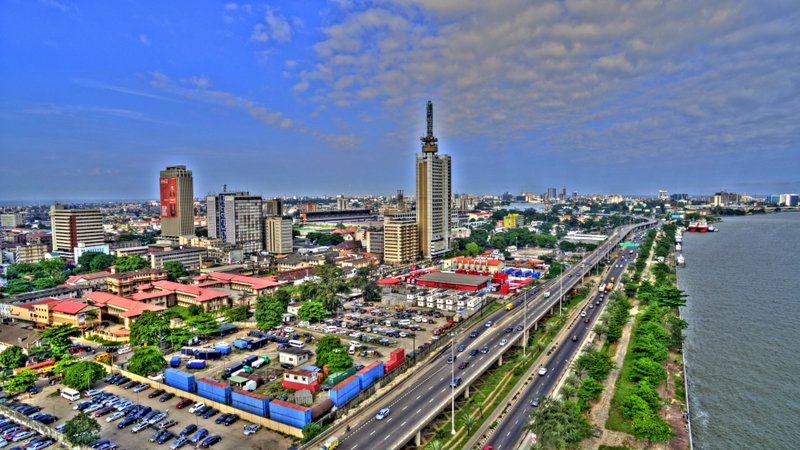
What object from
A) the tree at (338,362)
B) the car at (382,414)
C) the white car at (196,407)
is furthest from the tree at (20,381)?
the car at (382,414)

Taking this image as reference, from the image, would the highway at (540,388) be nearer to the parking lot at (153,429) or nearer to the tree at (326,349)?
the parking lot at (153,429)

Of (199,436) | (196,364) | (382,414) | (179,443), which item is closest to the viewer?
(179,443)

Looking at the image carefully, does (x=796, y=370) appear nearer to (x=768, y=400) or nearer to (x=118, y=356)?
(x=768, y=400)

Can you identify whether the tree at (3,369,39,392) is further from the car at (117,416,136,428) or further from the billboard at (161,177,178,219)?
the billboard at (161,177,178,219)

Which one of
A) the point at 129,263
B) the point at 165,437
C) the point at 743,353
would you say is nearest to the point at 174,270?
the point at 129,263

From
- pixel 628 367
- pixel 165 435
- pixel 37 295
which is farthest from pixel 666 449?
pixel 37 295

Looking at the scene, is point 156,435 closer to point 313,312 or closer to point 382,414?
point 382,414

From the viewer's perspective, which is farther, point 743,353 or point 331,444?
point 743,353

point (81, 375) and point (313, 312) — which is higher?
point (313, 312)
